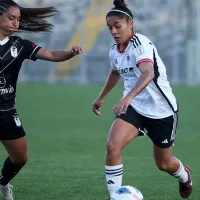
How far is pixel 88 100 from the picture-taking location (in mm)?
22656

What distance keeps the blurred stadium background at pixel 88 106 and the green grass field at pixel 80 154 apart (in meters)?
0.01

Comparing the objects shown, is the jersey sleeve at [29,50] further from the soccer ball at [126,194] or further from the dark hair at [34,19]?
the soccer ball at [126,194]

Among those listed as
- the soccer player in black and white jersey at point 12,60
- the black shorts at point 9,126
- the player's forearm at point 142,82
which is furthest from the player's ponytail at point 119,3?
the black shorts at point 9,126

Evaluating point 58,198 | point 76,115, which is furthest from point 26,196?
point 76,115

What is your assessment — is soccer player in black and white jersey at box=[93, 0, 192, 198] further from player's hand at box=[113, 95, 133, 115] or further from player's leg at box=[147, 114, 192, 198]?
player's hand at box=[113, 95, 133, 115]

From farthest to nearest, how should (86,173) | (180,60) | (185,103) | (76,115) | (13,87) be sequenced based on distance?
(180,60)
(185,103)
(76,115)
(86,173)
(13,87)

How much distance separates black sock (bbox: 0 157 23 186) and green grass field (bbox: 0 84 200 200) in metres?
0.31

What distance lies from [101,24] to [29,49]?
70.3 ft

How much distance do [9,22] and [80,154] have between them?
15.4 feet

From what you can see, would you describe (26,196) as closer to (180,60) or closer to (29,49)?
(29,49)

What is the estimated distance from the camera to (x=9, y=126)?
8.09 m

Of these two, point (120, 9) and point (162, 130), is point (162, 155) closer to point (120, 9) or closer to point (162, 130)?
point (162, 130)

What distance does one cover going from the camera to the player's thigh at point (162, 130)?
8305 mm

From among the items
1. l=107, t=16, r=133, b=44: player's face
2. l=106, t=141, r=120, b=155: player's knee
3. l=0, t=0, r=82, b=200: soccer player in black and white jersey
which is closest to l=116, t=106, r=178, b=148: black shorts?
l=106, t=141, r=120, b=155: player's knee
